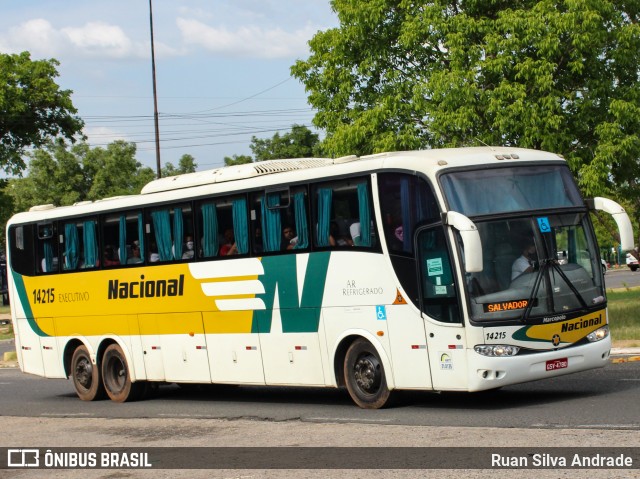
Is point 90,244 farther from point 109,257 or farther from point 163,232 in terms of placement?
point 163,232

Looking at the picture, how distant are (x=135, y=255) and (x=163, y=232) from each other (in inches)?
37.0

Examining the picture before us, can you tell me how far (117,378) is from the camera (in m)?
20.8

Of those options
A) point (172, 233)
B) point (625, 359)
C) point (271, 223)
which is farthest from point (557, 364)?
point (172, 233)

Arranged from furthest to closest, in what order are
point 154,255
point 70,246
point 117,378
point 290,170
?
point 70,246
point 117,378
point 154,255
point 290,170

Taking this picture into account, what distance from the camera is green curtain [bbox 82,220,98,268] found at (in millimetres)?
20984

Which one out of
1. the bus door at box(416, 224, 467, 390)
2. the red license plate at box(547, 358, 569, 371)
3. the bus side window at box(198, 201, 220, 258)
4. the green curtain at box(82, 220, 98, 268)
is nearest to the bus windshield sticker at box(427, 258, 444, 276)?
the bus door at box(416, 224, 467, 390)

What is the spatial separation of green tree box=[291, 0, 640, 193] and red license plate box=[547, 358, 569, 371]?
35.9 feet

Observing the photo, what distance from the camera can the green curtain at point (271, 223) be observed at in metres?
17.0

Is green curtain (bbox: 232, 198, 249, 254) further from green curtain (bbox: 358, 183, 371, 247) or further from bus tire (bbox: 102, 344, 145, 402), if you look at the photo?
bus tire (bbox: 102, 344, 145, 402)

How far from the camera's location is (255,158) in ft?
281

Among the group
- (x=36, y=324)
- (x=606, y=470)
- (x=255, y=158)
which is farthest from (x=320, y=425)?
(x=255, y=158)

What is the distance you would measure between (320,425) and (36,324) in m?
10.1

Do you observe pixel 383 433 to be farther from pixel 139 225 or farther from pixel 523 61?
pixel 523 61

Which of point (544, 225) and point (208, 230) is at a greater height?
point (208, 230)
